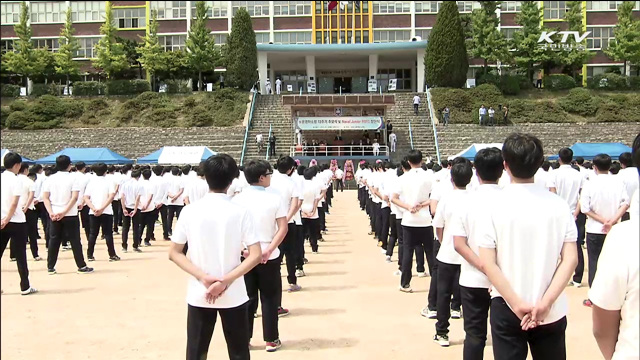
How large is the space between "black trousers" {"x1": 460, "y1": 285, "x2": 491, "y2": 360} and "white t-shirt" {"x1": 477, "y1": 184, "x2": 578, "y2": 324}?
119 centimetres

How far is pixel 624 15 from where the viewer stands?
44.6 meters

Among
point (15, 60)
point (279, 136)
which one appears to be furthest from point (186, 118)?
point (15, 60)

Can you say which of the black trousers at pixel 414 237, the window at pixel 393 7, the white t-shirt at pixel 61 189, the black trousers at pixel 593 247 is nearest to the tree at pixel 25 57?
the window at pixel 393 7

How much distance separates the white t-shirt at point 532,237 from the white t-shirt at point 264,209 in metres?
2.72

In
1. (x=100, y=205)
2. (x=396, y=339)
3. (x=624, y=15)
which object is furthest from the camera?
(x=624, y=15)

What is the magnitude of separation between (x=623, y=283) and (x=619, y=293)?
0.05m

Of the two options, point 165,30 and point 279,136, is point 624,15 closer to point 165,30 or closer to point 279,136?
point 279,136

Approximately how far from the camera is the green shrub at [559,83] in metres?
40.2

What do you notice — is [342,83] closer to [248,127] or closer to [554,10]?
[248,127]

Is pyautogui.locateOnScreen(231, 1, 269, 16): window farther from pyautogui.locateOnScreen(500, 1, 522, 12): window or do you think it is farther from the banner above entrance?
the banner above entrance

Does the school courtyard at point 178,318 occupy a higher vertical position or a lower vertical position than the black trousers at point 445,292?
lower

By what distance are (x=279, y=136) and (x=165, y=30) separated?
75.2ft

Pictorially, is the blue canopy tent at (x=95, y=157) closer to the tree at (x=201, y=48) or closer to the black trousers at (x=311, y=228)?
the black trousers at (x=311, y=228)

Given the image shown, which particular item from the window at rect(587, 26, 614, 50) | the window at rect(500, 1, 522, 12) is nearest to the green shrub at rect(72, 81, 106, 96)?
the window at rect(500, 1, 522, 12)
